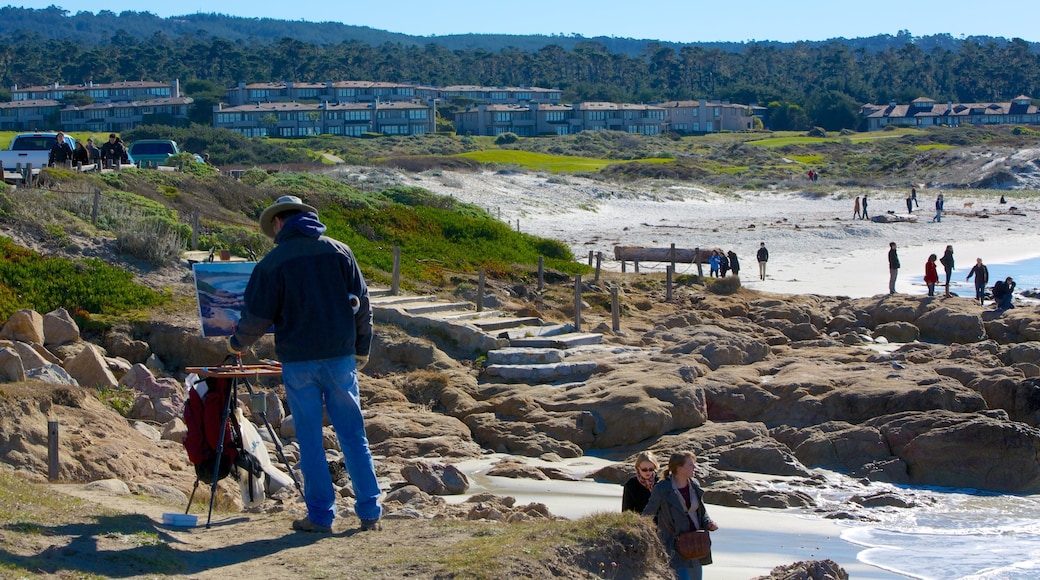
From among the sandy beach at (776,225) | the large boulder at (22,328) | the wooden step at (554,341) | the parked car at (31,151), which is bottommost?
the sandy beach at (776,225)

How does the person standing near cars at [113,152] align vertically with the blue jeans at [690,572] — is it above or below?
above

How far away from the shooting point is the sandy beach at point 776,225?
110ft

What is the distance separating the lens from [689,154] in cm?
9369

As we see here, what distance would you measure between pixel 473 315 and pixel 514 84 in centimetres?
16270

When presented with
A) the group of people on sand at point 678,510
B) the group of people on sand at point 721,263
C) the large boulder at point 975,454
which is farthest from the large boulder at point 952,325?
the group of people on sand at point 678,510

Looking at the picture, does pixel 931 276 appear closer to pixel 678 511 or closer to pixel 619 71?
pixel 678 511

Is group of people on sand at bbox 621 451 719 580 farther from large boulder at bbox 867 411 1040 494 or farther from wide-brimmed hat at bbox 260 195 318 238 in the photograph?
large boulder at bbox 867 411 1040 494

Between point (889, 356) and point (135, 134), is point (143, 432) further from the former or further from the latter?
point (135, 134)

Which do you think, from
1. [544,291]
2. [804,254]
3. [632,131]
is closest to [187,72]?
[632,131]

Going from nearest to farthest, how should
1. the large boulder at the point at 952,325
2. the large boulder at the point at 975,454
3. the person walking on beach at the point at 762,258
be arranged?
1. the large boulder at the point at 975,454
2. the large boulder at the point at 952,325
3. the person walking on beach at the point at 762,258

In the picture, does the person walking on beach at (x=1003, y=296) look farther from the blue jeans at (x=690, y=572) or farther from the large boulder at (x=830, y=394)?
the blue jeans at (x=690, y=572)

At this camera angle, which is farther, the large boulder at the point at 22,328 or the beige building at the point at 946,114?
the beige building at the point at 946,114

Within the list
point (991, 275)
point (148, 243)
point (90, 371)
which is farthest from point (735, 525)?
point (991, 275)

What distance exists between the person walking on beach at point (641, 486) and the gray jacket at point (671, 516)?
0.47m
